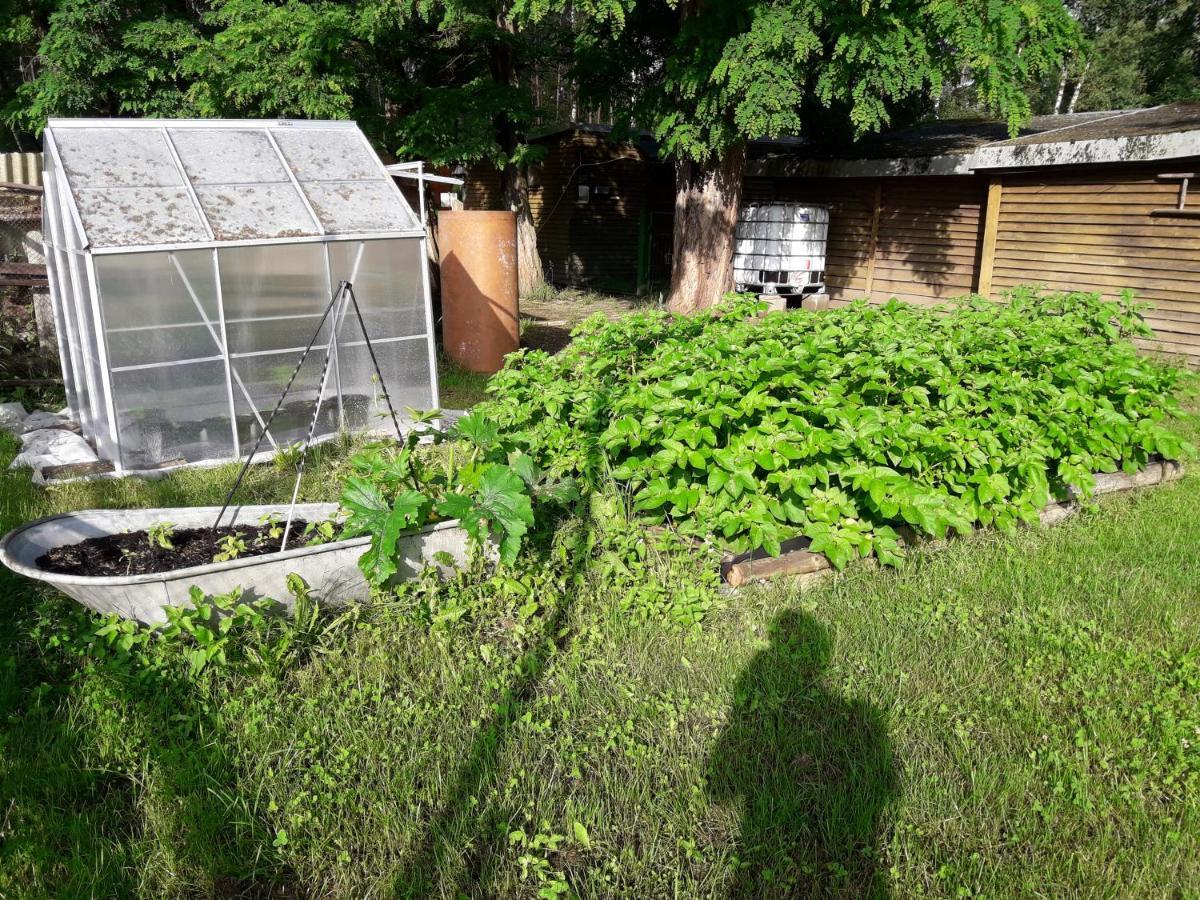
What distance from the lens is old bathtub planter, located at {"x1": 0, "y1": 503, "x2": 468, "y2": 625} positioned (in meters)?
3.88

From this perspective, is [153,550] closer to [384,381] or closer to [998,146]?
[384,381]

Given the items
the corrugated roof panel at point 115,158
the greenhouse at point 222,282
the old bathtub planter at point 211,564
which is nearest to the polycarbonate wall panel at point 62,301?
the greenhouse at point 222,282

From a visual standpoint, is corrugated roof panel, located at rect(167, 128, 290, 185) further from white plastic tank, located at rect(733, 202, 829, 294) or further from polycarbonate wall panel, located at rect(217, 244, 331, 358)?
white plastic tank, located at rect(733, 202, 829, 294)

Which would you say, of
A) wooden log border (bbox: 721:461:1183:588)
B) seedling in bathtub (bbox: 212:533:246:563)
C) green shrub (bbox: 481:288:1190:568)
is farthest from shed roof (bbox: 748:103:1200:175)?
seedling in bathtub (bbox: 212:533:246:563)

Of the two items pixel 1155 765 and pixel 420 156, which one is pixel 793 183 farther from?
pixel 1155 765

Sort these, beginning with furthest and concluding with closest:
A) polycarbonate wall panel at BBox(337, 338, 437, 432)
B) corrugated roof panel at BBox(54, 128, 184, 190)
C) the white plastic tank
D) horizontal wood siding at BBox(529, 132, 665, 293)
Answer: horizontal wood siding at BBox(529, 132, 665, 293), the white plastic tank, polycarbonate wall panel at BBox(337, 338, 437, 432), corrugated roof panel at BBox(54, 128, 184, 190)

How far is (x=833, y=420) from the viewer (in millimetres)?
4555

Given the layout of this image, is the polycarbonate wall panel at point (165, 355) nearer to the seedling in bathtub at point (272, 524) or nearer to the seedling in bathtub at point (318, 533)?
the seedling in bathtub at point (272, 524)

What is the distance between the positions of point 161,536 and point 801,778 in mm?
3264

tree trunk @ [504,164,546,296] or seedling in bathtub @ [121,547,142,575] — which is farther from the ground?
tree trunk @ [504,164,546,296]

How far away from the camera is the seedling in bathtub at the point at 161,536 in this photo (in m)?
4.41

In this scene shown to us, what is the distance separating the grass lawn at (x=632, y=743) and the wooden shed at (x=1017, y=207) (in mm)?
8115

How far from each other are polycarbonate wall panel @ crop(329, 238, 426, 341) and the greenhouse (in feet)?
0.04

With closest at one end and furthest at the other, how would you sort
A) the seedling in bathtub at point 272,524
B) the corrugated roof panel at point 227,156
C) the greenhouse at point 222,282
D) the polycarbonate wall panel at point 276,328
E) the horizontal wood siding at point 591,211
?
1. the seedling in bathtub at point 272,524
2. the greenhouse at point 222,282
3. the polycarbonate wall panel at point 276,328
4. the corrugated roof panel at point 227,156
5. the horizontal wood siding at point 591,211
